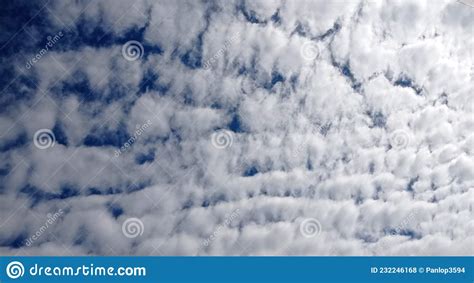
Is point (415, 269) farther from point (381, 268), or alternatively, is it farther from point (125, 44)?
point (125, 44)

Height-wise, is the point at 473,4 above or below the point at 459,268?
above

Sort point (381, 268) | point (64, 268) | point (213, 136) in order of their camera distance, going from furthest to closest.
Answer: point (213, 136), point (381, 268), point (64, 268)

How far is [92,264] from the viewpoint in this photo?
23.9ft

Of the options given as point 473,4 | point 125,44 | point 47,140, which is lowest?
point 47,140

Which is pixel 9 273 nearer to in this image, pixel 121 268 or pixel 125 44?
pixel 121 268

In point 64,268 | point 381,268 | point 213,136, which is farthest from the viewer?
point 213,136

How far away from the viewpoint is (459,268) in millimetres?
8195

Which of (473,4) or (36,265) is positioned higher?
(473,4)

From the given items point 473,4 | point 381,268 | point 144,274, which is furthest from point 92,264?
point 473,4

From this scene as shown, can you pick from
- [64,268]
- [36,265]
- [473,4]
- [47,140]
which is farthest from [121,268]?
[473,4]

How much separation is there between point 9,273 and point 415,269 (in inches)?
364

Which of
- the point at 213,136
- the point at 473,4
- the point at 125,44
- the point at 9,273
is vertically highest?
the point at 473,4

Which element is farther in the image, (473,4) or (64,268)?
(473,4)

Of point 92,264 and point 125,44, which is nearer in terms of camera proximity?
point 92,264
